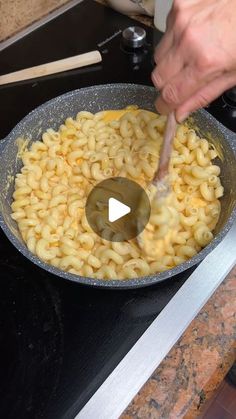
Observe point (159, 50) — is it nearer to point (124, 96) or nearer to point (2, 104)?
point (124, 96)

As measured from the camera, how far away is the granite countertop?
28.6 inches

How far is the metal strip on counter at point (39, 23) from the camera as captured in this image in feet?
4.04

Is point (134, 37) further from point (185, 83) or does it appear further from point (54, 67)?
point (185, 83)

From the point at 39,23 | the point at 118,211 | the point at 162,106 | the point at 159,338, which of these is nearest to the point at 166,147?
the point at 162,106

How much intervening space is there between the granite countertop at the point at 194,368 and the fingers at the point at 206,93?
32 cm

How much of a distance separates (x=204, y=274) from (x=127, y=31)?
2.24ft

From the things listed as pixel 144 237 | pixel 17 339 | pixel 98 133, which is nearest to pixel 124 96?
pixel 98 133

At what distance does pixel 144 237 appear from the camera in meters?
0.85

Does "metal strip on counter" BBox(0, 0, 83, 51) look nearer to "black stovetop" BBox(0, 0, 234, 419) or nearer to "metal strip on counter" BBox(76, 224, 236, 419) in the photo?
"black stovetop" BBox(0, 0, 234, 419)

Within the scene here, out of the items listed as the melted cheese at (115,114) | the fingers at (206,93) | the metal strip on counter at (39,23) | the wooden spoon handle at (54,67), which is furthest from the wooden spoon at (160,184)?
the metal strip on counter at (39,23)

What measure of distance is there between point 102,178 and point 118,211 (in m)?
0.10

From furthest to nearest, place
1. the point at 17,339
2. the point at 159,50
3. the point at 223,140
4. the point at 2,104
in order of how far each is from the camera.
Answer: the point at 2,104, the point at 223,140, the point at 17,339, the point at 159,50

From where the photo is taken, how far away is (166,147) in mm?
755

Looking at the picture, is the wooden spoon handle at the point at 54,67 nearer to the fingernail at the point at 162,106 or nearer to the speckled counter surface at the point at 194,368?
the fingernail at the point at 162,106
